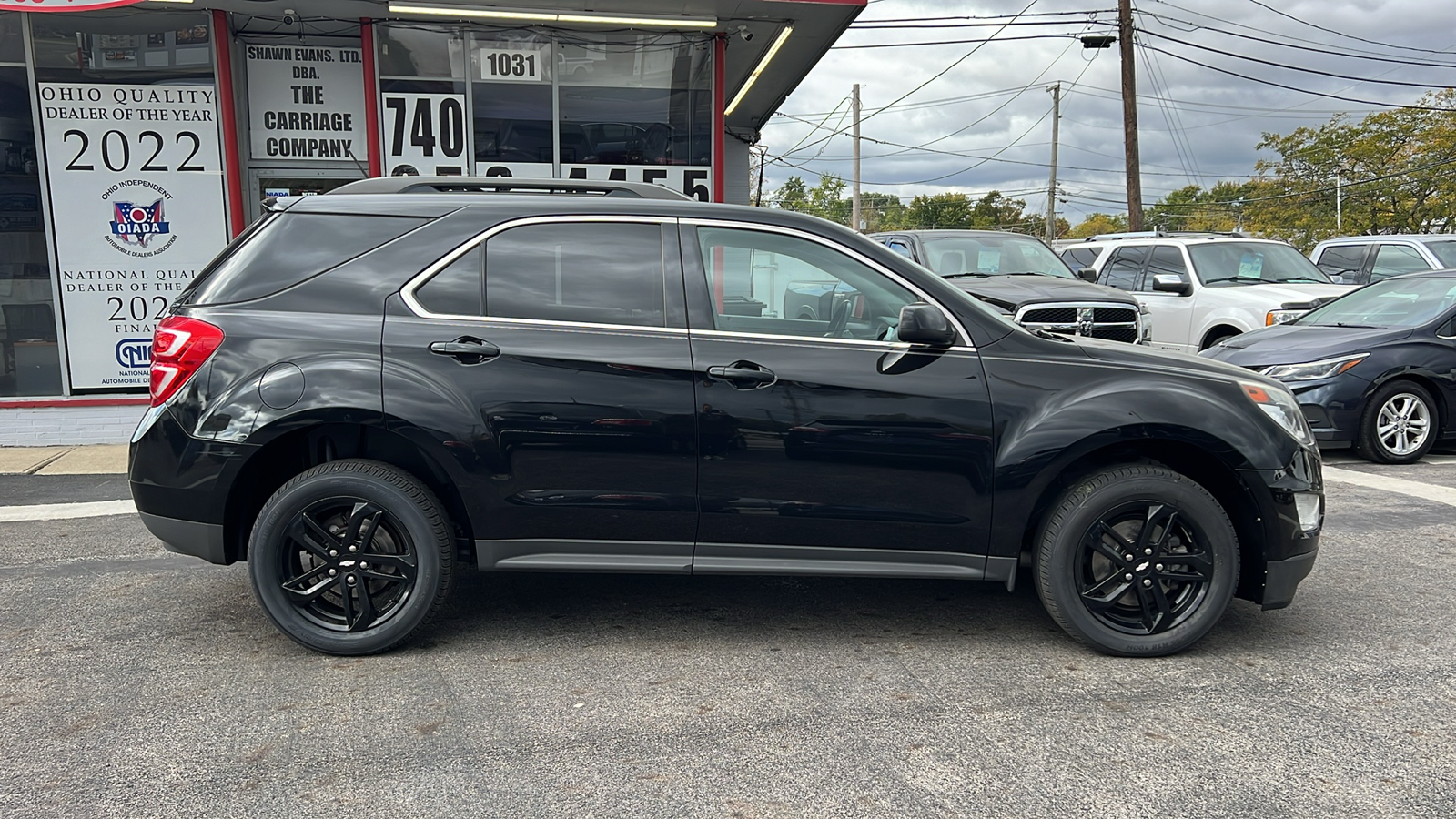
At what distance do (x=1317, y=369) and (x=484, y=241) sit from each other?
708 cm

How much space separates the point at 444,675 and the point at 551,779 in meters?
0.95

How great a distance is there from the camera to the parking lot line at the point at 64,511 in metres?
6.35

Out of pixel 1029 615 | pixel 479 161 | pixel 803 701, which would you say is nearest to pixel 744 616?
pixel 803 701

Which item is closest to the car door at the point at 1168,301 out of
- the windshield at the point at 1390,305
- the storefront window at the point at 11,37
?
the windshield at the point at 1390,305

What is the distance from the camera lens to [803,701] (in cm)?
356

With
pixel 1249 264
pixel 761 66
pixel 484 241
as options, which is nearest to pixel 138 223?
pixel 761 66

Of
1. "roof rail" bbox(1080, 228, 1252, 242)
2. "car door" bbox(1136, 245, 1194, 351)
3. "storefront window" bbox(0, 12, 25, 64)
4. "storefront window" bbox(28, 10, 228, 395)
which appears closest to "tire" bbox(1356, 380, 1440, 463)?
"car door" bbox(1136, 245, 1194, 351)

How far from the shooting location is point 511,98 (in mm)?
10141

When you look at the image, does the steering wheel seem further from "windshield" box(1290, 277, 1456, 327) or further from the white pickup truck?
the white pickup truck

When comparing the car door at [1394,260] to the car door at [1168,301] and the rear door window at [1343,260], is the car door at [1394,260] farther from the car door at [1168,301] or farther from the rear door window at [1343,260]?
the car door at [1168,301]

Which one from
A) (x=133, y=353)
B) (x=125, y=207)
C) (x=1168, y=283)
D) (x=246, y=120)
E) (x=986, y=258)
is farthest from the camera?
(x=1168, y=283)

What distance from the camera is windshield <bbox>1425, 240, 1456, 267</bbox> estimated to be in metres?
12.6

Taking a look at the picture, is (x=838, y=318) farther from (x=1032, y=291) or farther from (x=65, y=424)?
(x=65, y=424)

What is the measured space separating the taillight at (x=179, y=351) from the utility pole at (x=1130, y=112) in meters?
21.9
